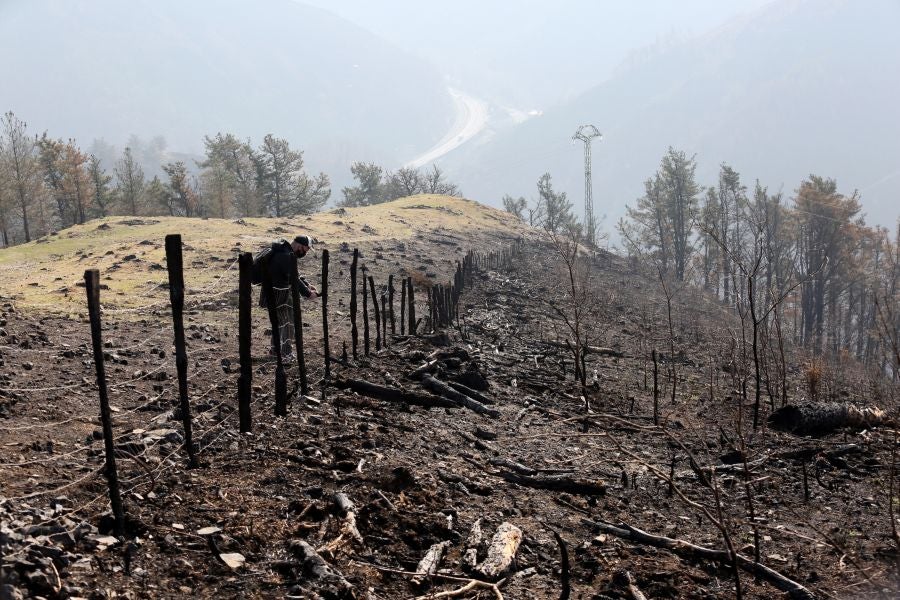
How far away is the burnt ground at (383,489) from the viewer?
13.7 ft

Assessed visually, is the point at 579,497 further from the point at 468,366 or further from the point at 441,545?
the point at 468,366

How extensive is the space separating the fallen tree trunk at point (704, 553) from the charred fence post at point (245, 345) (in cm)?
337

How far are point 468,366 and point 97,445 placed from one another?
6.12m

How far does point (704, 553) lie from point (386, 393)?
4.81 meters

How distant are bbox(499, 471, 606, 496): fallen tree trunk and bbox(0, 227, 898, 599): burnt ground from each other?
0.12 ft

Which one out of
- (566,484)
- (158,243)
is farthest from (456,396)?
(158,243)

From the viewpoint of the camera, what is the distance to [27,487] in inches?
182

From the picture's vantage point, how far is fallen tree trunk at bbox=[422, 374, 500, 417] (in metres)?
9.43

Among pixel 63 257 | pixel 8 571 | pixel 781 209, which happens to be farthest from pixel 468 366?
pixel 781 209

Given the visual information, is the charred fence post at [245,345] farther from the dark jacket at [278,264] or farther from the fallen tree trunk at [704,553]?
the fallen tree trunk at [704,553]

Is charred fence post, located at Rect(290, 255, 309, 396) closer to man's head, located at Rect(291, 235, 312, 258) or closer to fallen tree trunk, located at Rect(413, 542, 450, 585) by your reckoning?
man's head, located at Rect(291, 235, 312, 258)

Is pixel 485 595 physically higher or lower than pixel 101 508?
lower

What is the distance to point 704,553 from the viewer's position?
534 centimetres

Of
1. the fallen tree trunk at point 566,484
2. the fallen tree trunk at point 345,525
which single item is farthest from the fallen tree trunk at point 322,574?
the fallen tree trunk at point 566,484
